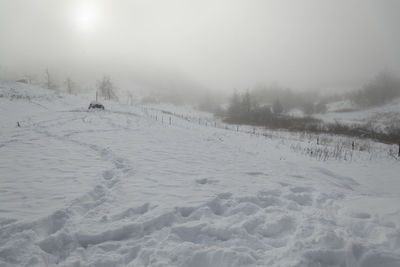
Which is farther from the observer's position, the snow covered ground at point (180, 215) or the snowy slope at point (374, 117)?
the snowy slope at point (374, 117)

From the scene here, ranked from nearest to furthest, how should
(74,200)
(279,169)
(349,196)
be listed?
(74,200), (349,196), (279,169)

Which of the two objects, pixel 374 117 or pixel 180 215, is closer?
pixel 180 215

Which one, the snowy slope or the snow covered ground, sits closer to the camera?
the snow covered ground

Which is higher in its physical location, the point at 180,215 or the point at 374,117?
the point at 374,117

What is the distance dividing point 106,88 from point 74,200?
53.2 meters

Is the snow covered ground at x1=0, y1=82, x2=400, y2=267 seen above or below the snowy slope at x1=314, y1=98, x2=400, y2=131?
below

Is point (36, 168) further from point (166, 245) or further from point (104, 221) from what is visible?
point (166, 245)

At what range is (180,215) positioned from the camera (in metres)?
2.97

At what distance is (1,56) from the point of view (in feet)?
440

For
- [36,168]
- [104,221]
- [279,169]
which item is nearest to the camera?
[104,221]

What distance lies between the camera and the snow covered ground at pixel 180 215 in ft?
7.19

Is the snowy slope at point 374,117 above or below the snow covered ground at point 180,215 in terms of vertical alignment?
above

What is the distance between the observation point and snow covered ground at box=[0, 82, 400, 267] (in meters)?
2.19

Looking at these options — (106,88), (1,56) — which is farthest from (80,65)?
(106,88)
